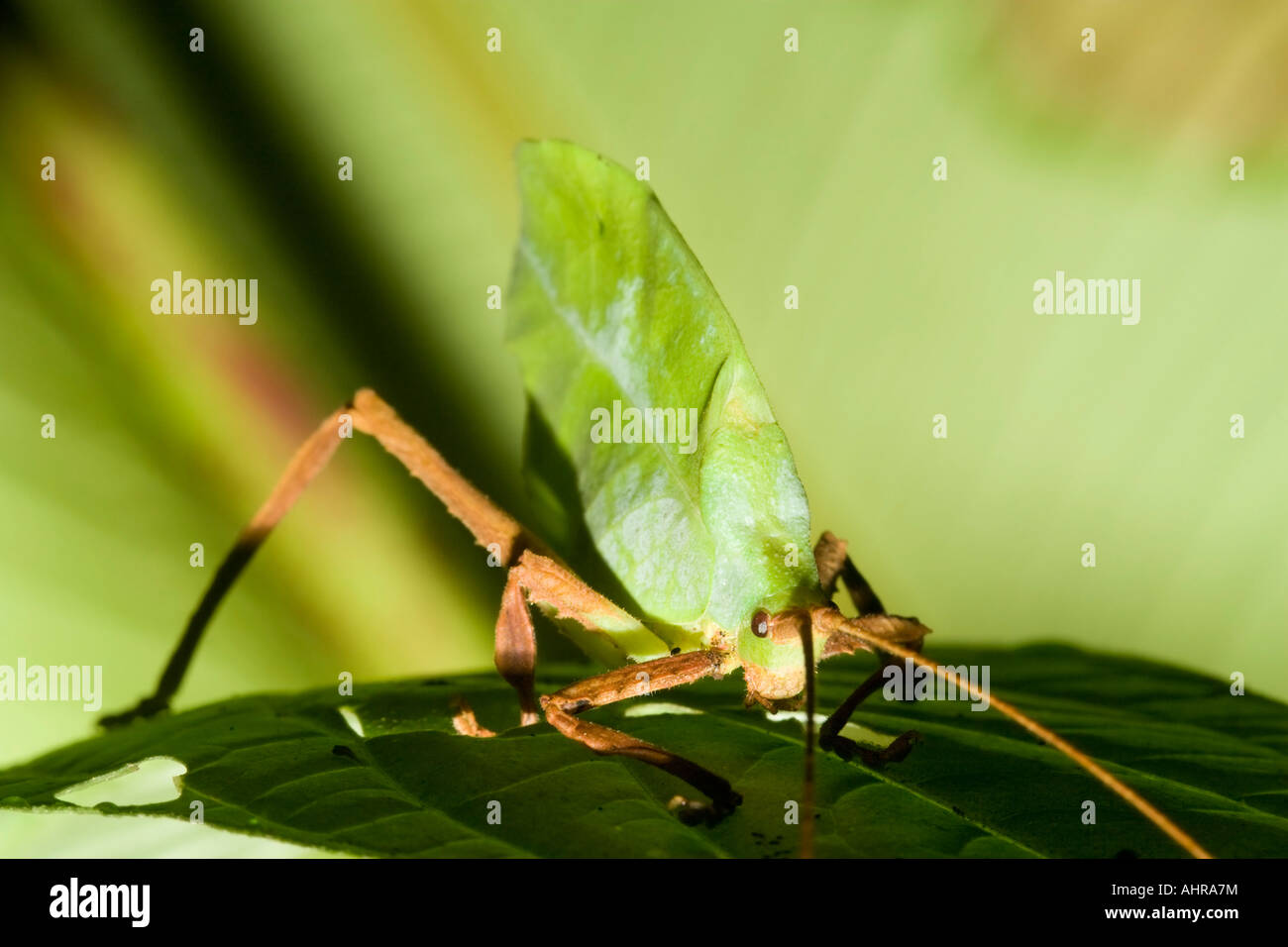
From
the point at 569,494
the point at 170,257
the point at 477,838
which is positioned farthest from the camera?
the point at 170,257

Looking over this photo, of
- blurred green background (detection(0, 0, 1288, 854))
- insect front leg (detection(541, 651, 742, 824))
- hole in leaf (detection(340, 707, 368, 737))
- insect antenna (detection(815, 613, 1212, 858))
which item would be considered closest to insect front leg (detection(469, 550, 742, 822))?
insect front leg (detection(541, 651, 742, 824))

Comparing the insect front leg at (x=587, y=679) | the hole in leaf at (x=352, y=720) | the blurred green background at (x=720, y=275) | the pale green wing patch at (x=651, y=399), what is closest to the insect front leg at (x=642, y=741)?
the insect front leg at (x=587, y=679)

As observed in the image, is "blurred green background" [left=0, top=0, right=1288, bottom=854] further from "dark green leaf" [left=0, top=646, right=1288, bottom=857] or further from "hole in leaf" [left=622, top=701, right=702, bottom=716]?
"hole in leaf" [left=622, top=701, right=702, bottom=716]

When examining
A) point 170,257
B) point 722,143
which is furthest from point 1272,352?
point 170,257

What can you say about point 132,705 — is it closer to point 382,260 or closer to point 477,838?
point 382,260
